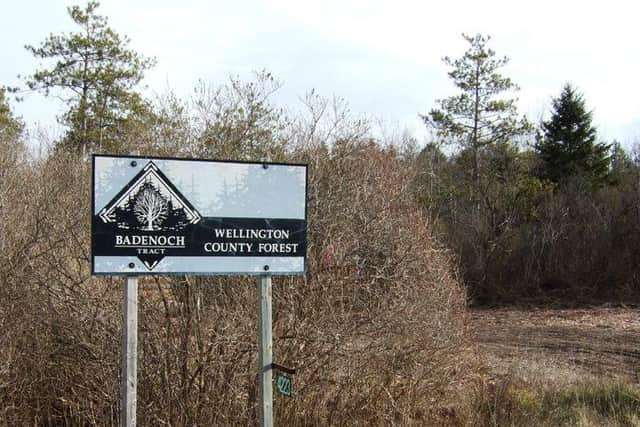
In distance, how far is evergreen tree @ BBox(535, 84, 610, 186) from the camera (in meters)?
29.0

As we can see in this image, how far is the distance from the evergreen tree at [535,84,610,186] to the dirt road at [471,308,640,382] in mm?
9321

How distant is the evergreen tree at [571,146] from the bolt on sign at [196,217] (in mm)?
26165

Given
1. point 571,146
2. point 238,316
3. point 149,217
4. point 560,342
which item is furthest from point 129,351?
point 571,146

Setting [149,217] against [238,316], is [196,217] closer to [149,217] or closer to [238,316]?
[149,217]

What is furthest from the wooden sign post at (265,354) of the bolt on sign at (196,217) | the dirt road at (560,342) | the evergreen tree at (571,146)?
the evergreen tree at (571,146)

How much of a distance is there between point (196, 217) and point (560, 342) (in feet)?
38.2

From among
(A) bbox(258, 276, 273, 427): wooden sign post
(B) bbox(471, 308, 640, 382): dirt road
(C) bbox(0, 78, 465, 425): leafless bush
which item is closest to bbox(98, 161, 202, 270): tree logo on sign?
(A) bbox(258, 276, 273, 427): wooden sign post

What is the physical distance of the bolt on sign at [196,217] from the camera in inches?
158

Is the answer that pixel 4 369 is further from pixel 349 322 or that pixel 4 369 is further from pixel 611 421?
pixel 611 421

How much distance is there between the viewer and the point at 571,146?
29172 mm

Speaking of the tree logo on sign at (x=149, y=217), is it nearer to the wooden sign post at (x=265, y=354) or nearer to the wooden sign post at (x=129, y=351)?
the wooden sign post at (x=129, y=351)

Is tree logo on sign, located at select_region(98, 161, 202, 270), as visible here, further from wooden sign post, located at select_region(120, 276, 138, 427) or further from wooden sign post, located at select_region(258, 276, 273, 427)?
wooden sign post, located at select_region(258, 276, 273, 427)

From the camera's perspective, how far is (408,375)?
6.40 meters

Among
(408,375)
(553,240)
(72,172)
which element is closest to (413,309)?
(408,375)
